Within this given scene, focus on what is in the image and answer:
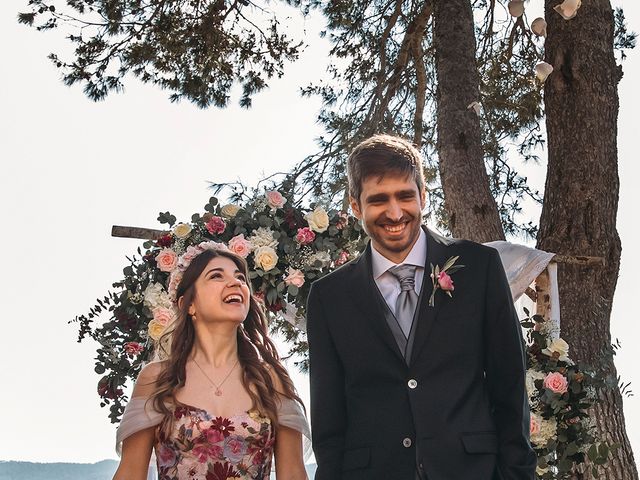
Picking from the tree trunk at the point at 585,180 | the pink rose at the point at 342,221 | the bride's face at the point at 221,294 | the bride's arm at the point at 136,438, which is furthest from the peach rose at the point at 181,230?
the tree trunk at the point at 585,180

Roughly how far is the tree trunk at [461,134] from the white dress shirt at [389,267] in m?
4.79

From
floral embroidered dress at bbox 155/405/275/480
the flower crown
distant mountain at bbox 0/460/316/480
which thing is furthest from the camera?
distant mountain at bbox 0/460/316/480

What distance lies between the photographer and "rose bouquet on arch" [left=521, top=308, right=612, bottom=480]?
5574mm

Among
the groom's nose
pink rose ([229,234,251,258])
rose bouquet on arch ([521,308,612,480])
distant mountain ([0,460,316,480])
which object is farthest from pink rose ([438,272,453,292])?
distant mountain ([0,460,316,480])

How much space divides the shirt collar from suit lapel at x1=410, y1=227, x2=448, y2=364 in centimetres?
2

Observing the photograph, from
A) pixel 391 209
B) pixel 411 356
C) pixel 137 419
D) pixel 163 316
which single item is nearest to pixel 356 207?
pixel 391 209

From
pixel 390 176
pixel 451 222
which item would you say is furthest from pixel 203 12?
pixel 390 176

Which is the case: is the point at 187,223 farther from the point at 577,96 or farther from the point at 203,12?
the point at 203,12

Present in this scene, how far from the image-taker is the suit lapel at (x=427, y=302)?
9.27ft

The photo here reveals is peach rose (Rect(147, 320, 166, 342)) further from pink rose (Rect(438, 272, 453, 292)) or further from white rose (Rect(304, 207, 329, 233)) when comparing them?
pink rose (Rect(438, 272, 453, 292))

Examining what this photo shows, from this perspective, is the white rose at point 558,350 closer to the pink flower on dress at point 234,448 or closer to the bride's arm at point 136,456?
the pink flower on dress at point 234,448

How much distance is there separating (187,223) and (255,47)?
4.14 meters

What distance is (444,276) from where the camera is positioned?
2.86 metres

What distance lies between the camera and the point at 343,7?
995cm
